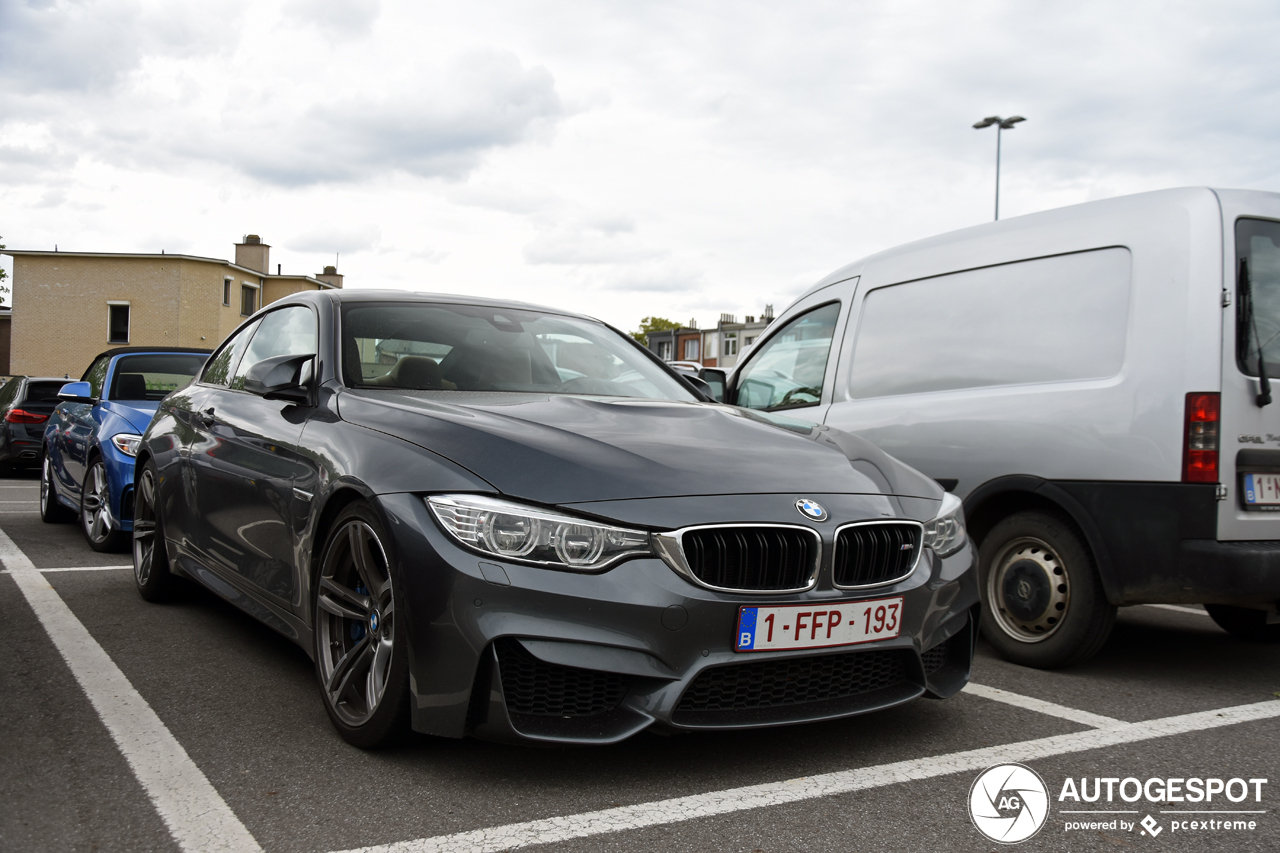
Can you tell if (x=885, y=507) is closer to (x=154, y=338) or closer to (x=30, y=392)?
(x=30, y=392)

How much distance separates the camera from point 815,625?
9.52 feet

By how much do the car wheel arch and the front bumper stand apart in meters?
1.79

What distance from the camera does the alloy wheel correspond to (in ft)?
10.0

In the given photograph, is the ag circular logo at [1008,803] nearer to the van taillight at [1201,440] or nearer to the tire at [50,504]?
the van taillight at [1201,440]

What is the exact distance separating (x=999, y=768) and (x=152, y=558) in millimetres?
4104

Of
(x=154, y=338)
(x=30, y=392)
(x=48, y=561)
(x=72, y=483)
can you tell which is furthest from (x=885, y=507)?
(x=154, y=338)

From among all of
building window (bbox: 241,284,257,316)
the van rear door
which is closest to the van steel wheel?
the van rear door

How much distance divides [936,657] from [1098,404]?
1.49 meters

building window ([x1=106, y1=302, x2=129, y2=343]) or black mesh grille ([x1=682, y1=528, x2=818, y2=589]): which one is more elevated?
building window ([x1=106, y1=302, x2=129, y2=343])

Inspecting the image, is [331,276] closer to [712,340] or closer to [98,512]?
[712,340]

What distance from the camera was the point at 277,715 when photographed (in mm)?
3510

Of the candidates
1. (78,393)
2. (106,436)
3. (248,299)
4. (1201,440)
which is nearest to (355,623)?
(1201,440)

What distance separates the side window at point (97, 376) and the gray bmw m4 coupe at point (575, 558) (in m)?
4.53

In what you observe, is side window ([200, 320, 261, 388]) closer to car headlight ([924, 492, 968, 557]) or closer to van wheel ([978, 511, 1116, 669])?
car headlight ([924, 492, 968, 557])
